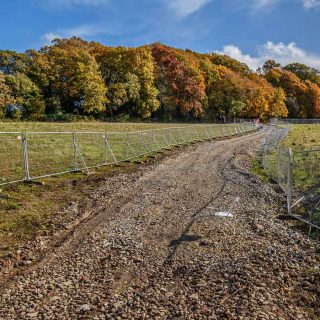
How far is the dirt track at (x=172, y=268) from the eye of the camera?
204 inches

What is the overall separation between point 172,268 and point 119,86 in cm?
5958

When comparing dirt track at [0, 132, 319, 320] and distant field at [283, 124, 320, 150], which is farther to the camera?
distant field at [283, 124, 320, 150]

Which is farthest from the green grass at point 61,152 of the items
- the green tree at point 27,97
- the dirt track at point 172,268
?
the green tree at point 27,97

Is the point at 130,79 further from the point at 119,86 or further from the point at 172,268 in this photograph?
the point at 172,268

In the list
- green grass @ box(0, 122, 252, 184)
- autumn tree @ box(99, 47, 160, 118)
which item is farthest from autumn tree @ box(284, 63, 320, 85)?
green grass @ box(0, 122, 252, 184)

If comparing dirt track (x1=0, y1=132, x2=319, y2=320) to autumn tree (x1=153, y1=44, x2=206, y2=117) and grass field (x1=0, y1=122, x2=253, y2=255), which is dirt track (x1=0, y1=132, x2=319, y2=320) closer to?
grass field (x1=0, y1=122, x2=253, y2=255)

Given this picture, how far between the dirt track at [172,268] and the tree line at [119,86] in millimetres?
38037

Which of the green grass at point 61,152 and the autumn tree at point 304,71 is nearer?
the green grass at point 61,152

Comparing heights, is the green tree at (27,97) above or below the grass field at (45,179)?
above

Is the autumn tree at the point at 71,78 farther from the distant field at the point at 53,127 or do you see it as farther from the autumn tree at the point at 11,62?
the distant field at the point at 53,127

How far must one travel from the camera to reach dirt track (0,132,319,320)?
17.0ft

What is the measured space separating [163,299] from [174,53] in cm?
7980

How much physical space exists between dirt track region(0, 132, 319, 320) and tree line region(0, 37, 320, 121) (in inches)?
1498

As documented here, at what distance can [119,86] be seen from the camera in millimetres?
63750
